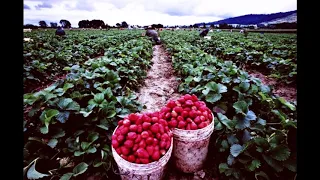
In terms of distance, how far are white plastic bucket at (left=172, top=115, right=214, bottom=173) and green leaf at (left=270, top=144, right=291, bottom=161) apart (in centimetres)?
68

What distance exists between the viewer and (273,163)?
213 cm

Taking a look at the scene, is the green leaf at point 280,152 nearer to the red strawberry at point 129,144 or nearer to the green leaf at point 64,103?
the red strawberry at point 129,144

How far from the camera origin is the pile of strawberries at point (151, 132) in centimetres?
202

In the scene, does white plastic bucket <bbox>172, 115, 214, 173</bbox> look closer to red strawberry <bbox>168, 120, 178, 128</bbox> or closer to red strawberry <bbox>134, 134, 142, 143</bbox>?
red strawberry <bbox>168, 120, 178, 128</bbox>

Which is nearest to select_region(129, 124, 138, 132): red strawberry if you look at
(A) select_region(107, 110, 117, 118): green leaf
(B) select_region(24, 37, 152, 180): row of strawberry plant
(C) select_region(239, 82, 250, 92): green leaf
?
(B) select_region(24, 37, 152, 180): row of strawberry plant

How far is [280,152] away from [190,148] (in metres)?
0.94

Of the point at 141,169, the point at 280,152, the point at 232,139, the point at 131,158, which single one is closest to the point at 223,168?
the point at 232,139

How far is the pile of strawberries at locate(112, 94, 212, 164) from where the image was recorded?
202 cm

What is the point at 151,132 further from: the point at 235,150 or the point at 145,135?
the point at 235,150
